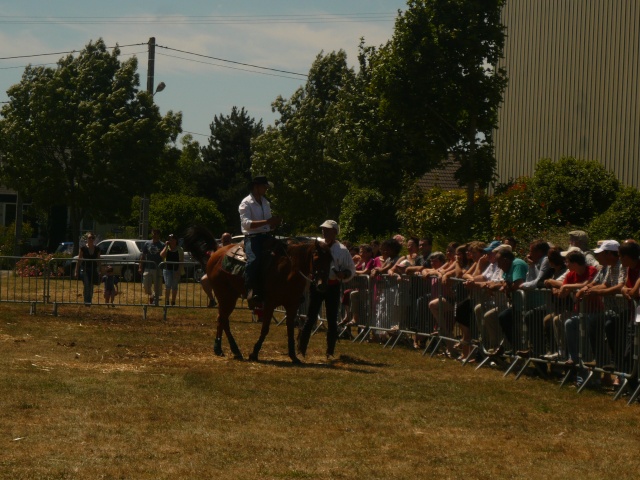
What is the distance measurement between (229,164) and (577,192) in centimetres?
5601

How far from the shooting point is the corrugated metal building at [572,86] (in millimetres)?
36219

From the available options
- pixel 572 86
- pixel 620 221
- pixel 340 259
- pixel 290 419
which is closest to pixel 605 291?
pixel 290 419

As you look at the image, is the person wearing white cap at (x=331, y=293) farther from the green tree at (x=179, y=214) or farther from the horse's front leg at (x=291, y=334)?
the green tree at (x=179, y=214)

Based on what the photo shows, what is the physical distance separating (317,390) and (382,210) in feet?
97.7

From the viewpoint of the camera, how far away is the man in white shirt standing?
15.3m

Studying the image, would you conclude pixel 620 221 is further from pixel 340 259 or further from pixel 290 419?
pixel 290 419

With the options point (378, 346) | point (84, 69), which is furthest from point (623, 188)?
point (84, 69)

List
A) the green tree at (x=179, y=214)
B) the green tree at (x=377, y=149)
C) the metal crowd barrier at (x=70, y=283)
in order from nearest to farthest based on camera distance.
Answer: the metal crowd barrier at (x=70, y=283) < the green tree at (x=377, y=149) < the green tree at (x=179, y=214)

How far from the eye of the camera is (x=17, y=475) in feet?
25.1

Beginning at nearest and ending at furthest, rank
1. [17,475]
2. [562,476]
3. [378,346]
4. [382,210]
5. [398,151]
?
[17,475] → [562,476] → [378,346] → [398,151] → [382,210]

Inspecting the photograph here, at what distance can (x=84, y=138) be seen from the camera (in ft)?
180

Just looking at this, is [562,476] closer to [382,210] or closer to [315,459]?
[315,459]

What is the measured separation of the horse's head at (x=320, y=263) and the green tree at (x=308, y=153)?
40389 mm

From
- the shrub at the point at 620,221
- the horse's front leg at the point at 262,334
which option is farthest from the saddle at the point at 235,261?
Answer: the shrub at the point at 620,221
